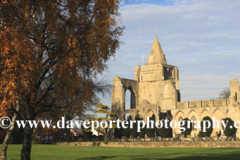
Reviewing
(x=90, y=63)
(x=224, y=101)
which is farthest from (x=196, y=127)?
(x=90, y=63)

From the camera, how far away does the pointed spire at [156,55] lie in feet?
209

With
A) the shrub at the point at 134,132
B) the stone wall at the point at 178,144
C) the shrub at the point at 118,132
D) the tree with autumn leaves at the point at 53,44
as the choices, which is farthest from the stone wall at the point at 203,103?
the tree with autumn leaves at the point at 53,44

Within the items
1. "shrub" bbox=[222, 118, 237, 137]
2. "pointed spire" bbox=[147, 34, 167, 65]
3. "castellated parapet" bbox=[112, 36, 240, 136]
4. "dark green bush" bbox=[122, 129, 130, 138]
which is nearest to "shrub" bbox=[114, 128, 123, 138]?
"dark green bush" bbox=[122, 129, 130, 138]

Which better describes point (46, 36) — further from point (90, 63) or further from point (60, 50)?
point (90, 63)

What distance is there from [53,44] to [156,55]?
178 ft

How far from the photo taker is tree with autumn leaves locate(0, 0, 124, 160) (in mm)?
9375

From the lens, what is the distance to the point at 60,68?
32.8 ft

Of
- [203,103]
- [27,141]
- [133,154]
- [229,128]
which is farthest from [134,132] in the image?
[27,141]

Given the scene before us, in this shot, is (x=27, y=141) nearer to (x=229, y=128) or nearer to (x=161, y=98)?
(x=229, y=128)

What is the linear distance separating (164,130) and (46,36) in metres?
32.9

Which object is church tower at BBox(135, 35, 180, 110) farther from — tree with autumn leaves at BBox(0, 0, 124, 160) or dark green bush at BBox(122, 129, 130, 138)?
tree with autumn leaves at BBox(0, 0, 124, 160)

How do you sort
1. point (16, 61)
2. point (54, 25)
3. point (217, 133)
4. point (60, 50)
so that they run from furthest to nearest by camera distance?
point (217, 133) → point (60, 50) → point (54, 25) → point (16, 61)

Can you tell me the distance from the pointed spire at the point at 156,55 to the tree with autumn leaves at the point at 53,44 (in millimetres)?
53338

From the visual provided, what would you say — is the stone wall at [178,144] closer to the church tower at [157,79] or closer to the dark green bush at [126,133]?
the dark green bush at [126,133]
